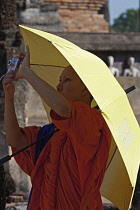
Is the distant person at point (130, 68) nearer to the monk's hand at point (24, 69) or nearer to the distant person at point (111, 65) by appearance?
the distant person at point (111, 65)

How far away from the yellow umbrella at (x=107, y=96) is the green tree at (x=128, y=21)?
6149cm

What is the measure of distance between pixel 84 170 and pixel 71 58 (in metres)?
0.67

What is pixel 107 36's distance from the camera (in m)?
8.78

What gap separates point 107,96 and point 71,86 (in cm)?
27

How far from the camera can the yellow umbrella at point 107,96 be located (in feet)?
11.3

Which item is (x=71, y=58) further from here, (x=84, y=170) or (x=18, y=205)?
(x=18, y=205)

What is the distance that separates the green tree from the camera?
66463 mm

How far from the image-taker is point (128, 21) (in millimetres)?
68125

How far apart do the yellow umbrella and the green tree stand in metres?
61.5

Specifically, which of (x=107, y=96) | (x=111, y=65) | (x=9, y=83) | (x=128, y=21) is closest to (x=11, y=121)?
(x=9, y=83)

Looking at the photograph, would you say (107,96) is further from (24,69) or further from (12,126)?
(12,126)

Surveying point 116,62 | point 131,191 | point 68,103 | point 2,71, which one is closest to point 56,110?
point 68,103

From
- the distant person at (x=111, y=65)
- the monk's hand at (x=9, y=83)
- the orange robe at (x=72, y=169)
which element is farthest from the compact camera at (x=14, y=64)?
the distant person at (x=111, y=65)

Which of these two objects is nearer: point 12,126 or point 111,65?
point 12,126
